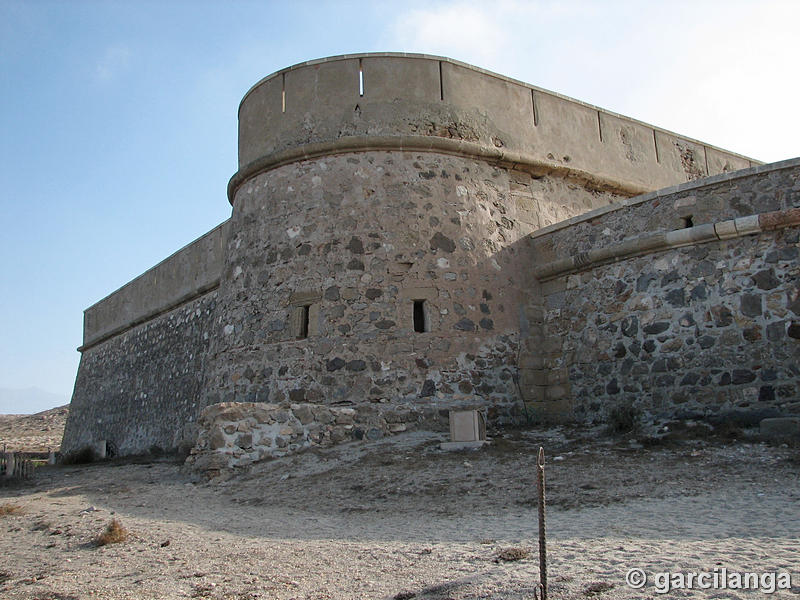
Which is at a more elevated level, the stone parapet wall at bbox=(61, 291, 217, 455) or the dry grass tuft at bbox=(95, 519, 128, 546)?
the stone parapet wall at bbox=(61, 291, 217, 455)

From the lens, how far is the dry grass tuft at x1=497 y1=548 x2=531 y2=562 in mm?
3732

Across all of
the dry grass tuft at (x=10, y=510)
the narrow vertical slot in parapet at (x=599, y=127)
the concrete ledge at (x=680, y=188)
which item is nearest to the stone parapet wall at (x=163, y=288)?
the concrete ledge at (x=680, y=188)

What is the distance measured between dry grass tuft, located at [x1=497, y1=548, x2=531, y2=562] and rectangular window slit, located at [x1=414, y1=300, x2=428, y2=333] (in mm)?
5111

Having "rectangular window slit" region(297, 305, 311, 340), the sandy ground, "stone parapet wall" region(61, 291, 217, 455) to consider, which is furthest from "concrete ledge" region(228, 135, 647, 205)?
the sandy ground

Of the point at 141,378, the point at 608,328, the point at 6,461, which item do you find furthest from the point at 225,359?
the point at 141,378

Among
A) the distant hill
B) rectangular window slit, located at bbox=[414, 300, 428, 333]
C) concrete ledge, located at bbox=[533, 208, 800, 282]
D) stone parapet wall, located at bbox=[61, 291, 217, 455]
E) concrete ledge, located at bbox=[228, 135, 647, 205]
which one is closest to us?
concrete ledge, located at bbox=[533, 208, 800, 282]

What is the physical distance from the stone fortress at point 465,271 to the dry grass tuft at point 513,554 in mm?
4125

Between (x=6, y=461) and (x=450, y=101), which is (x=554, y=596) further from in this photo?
(x=6, y=461)

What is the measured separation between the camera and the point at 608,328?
8.73 m

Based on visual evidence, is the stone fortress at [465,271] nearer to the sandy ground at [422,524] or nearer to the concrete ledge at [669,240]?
the concrete ledge at [669,240]

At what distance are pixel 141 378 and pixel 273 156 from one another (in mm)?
7320

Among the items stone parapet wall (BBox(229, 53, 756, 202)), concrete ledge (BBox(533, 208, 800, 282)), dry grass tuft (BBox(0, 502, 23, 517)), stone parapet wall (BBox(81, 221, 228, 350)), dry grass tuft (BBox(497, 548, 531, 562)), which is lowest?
dry grass tuft (BBox(497, 548, 531, 562))

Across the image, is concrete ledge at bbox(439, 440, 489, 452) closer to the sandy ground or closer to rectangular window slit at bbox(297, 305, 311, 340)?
the sandy ground

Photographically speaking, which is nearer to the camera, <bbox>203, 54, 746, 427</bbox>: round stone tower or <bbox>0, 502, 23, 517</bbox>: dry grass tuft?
<bbox>0, 502, 23, 517</bbox>: dry grass tuft
